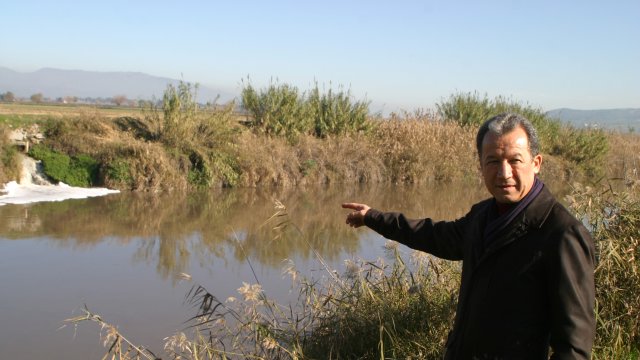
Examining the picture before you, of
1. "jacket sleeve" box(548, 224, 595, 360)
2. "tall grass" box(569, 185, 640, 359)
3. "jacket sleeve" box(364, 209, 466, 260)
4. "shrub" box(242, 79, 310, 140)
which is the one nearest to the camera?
"jacket sleeve" box(548, 224, 595, 360)

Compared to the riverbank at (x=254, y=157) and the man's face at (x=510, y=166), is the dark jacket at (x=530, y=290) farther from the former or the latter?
the riverbank at (x=254, y=157)

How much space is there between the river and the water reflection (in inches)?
0.9

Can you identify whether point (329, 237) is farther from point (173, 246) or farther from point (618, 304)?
point (618, 304)

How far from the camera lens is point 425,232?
3150 millimetres

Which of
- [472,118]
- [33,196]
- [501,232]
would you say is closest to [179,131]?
[33,196]

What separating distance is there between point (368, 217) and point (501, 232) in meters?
1.09

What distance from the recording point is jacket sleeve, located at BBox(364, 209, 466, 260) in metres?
3.01

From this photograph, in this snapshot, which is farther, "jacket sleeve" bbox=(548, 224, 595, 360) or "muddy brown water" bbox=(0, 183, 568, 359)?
"muddy brown water" bbox=(0, 183, 568, 359)

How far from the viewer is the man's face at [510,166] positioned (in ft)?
8.23

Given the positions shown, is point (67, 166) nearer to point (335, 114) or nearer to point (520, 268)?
point (335, 114)

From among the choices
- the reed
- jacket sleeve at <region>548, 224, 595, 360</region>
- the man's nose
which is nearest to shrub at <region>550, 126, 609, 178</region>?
the reed

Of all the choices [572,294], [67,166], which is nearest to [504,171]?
[572,294]

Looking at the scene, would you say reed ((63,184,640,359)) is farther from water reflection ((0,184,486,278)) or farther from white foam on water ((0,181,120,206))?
white foam on water ((0,181,120,206))

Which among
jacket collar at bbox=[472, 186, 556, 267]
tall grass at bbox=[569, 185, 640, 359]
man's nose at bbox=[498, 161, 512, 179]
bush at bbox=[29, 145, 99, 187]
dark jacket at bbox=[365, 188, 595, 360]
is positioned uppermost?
man's nose at bbox=[498, 161, 512, 179]
